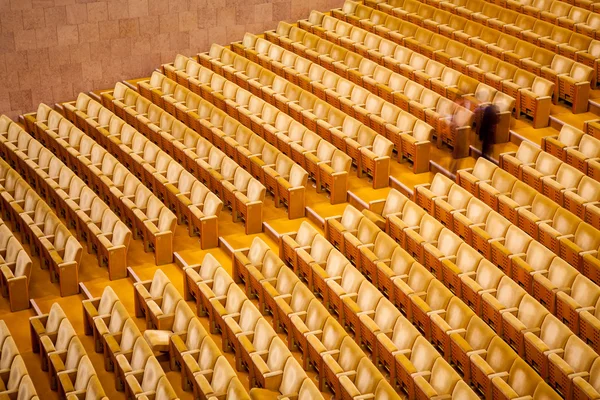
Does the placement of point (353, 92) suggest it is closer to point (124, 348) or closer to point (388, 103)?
point (388, 103)

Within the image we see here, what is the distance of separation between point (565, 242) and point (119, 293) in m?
1.02

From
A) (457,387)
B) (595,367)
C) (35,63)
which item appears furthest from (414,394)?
(35,63)

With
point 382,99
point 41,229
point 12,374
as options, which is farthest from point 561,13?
point 12,374

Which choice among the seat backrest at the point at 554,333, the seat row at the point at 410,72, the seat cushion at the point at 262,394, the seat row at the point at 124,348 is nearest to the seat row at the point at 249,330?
the seat cushion at the point at 262,394

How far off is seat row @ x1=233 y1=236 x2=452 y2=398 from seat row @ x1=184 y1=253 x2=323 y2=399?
0.10 feet

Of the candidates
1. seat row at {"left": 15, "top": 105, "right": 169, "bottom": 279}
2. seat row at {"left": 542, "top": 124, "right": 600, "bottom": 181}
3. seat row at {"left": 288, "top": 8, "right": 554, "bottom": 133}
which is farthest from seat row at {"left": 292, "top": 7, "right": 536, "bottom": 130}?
seat row at {"left": 15, "top": 105, "right": 169, "bottom": 279}

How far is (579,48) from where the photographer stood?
282 cm

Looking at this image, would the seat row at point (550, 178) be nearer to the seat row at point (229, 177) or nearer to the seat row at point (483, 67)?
the seat row at point (483, 67)

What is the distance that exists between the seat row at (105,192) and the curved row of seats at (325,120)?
468 mm

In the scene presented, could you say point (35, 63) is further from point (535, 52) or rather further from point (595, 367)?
point (595, 367)

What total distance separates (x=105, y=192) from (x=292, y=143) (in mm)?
523

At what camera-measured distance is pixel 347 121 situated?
102 inches

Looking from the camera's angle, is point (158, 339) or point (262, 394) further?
point (158, 339)

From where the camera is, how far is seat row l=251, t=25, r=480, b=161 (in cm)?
251
